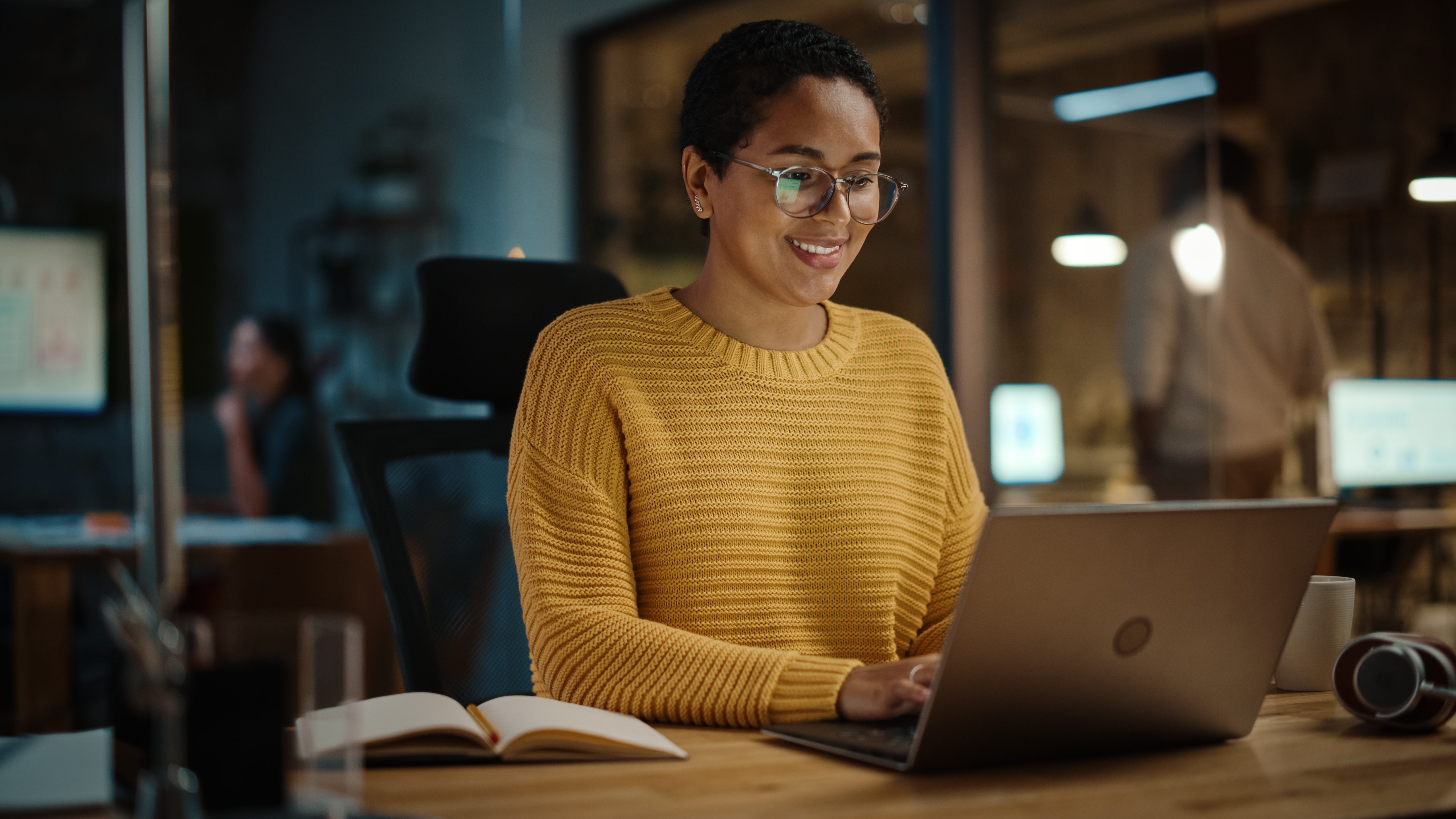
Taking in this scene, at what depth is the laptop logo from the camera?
2.83ft

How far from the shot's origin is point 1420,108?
505cm

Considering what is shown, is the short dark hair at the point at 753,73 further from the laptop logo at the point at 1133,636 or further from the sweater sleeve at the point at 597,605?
the laptop logo at the point at 1133,636

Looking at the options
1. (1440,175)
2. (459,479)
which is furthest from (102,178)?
(1440,175)

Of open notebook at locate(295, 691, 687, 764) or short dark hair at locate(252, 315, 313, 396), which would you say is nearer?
open notebook at locate(295, 691, 687, 764)

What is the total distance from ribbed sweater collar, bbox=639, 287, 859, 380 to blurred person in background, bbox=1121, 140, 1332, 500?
271cm

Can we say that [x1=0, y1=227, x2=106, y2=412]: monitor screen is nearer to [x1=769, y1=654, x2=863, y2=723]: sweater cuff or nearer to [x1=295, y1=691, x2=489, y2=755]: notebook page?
[x1=295, y1=691, x2=489, y2=755]: notebook page

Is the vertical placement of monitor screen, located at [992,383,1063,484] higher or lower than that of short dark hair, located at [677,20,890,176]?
lower

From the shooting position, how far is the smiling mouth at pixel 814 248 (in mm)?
1363

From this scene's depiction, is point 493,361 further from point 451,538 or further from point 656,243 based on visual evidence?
point 656,243

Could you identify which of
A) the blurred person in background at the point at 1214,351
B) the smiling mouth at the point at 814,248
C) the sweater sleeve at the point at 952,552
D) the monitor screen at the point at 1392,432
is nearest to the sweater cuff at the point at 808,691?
the sweater sleeve at the point at 952,552

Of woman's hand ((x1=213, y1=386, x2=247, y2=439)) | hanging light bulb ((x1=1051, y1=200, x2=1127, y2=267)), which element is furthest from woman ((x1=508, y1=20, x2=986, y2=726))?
woman's hand ((x1=213, y1=386, x2=247, y2=439))

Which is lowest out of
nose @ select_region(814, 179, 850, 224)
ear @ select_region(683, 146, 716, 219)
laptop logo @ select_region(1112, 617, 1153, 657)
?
laptop logo @ select_region(1112, 617, 1153, 657)

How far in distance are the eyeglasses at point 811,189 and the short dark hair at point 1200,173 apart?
2.91m

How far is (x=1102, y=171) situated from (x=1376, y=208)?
5.70ft
